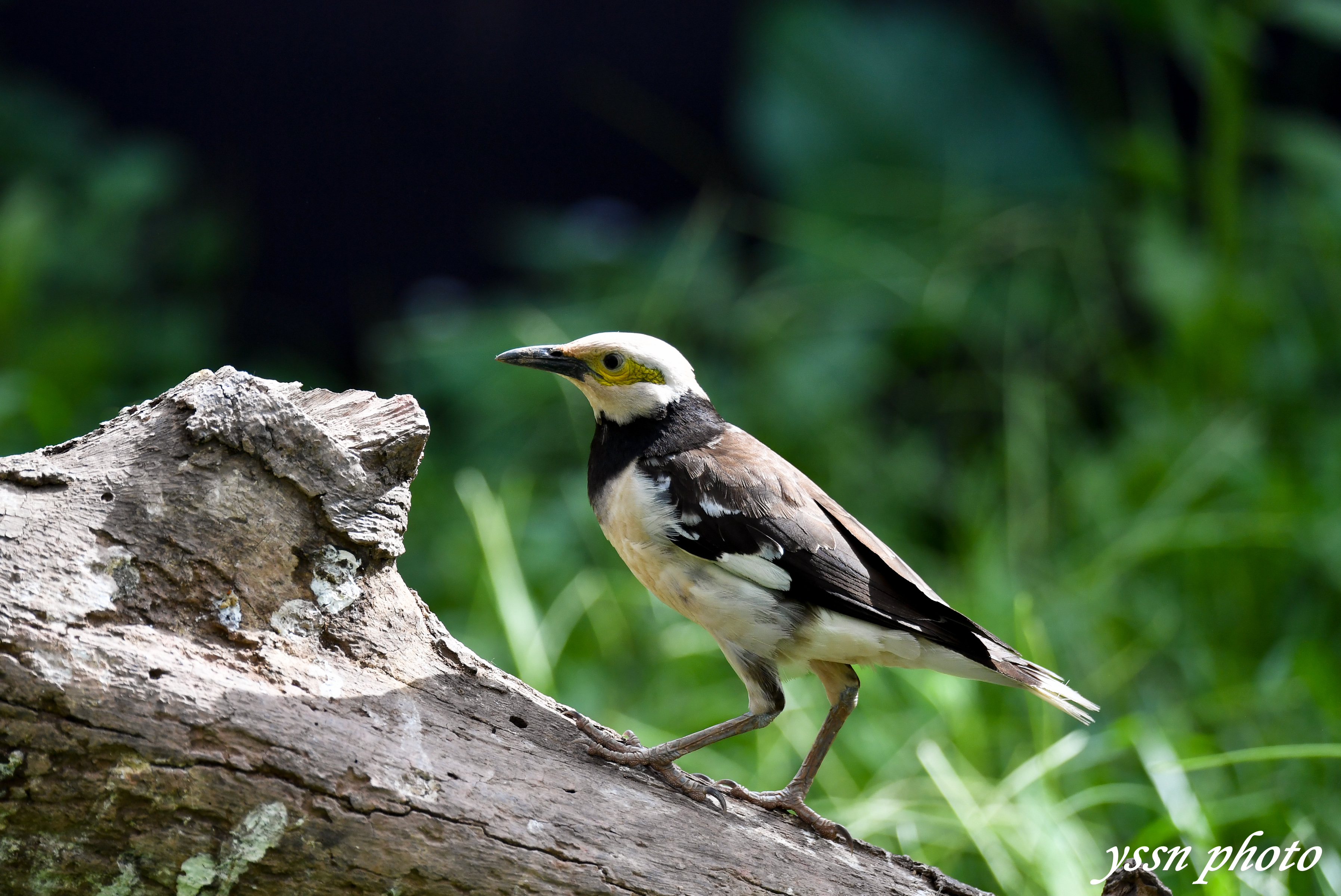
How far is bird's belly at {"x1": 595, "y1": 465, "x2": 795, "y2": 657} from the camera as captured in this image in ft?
7.73

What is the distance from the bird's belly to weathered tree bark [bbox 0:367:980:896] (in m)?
0.38

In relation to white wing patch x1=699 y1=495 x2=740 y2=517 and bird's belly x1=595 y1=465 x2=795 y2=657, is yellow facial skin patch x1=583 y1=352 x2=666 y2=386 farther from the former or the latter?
white wing patch x1=699 y1=495 x2=740 y2=517

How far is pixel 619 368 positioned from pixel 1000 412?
3793mm

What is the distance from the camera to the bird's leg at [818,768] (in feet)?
7.64

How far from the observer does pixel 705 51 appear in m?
6.77

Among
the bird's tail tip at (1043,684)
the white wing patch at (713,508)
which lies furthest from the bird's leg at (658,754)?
the bird's tail tip at (1043,684)

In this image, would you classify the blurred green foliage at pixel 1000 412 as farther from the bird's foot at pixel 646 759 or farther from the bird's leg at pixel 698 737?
the bird's foot at pixel 646 759

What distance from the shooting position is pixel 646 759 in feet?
7.14

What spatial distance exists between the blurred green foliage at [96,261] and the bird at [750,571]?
3699mm

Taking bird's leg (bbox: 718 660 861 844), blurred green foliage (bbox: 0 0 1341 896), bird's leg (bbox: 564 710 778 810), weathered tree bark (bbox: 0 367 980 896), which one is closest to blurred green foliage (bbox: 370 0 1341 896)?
blurred green foliage (bbox: 0 0 1341 896)

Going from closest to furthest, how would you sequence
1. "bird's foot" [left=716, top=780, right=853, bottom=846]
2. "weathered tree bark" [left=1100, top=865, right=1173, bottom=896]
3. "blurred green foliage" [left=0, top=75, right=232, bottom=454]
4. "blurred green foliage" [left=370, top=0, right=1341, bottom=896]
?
"weathered tree bark" [left=1100, top=865, right=1173, bottom=896]
"bird's foot" [left=716, top=780, right=853, bottom=846]
"blurred green foliage" [left=370, top=0, right=1341, bottom=896]
"blurred green foliage" [left=0, top=75, right=232, bottom=454]

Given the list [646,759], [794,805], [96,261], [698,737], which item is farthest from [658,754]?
[96,261]

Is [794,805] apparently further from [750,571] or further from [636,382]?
[636,382]

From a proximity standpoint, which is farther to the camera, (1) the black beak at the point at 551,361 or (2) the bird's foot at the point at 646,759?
(1) the black beak at the point at 551,361
